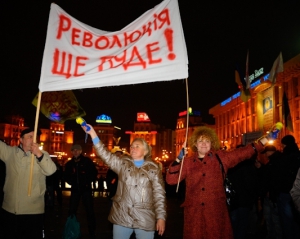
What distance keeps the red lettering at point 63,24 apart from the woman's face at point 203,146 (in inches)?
96.1

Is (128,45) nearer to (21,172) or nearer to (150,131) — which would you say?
(21,172)

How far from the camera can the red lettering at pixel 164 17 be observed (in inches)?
214

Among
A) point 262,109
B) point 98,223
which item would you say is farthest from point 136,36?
point 262,109

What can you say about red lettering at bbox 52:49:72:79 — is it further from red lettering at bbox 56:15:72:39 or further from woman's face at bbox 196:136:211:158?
woman's face at bbox 196:136:211:158

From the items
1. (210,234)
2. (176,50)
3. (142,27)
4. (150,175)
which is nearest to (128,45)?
(142,27)

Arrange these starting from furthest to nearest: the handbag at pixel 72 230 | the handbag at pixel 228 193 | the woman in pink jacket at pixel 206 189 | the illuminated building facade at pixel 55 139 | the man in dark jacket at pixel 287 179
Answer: the illuminated building facade at pixel 55 139 → the handbag at pixel 72 230 → the man in dark jacket at pixel 287 179 → the handbag at pixel 228 193 → the woman in pink jacket at pixel 206 189

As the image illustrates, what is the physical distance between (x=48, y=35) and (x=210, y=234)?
3396 mm

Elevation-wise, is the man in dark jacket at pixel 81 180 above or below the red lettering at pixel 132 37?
below

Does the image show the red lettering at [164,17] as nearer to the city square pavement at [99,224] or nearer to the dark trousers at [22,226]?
the dark trousers at [22,226]

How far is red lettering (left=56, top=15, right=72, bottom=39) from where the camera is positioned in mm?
5359

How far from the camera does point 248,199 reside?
6.61 metres

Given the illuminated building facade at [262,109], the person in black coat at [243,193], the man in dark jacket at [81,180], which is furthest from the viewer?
the illuminated building facade at [262,109]

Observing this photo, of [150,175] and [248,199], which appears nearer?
[150,175]

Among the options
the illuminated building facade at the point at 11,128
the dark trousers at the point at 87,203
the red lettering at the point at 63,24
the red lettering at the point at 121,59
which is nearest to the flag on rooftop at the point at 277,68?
the dark trousers at the point at 87,203
